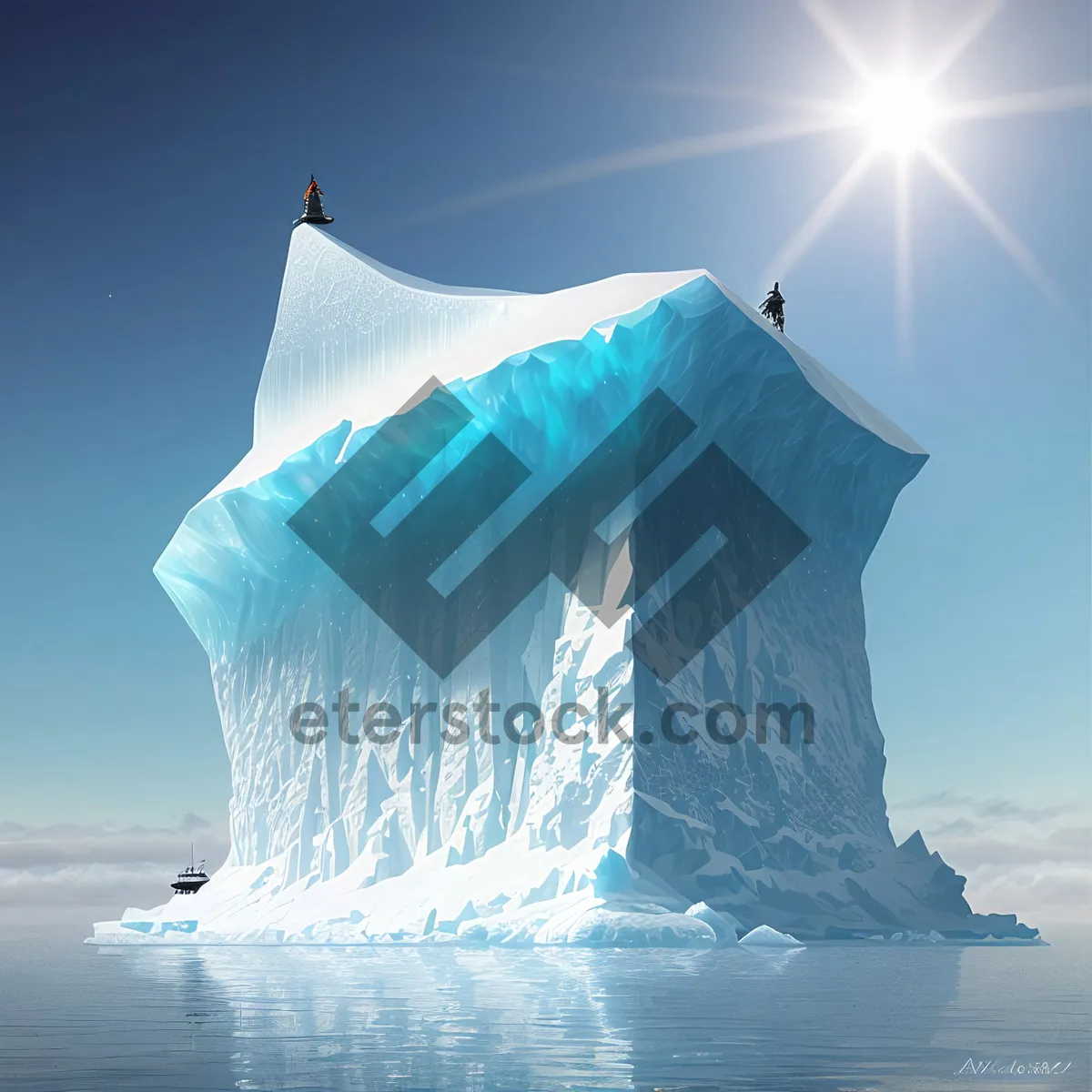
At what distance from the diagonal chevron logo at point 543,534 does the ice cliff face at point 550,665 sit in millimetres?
87

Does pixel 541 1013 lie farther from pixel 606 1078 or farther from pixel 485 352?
pixel 485 352

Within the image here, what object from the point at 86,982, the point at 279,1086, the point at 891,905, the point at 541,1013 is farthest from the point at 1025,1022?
the point at 891,905

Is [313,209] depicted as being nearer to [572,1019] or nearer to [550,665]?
[550,665]

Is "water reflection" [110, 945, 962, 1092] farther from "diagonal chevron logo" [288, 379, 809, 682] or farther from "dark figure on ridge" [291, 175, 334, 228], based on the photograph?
"dark figure on ridge" [291, 175, 334, 228]

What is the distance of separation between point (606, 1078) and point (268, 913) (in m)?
18.5

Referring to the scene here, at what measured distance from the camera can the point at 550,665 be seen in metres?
20.7

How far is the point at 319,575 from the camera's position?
81.4 feet

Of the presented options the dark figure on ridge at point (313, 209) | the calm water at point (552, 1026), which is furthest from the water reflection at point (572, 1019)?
the dark figure on ridge at point (313, 209)

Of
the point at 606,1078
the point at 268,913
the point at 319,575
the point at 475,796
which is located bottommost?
the point at 606,1078

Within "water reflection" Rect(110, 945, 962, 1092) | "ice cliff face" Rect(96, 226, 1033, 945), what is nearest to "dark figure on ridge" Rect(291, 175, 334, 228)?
"ice cliff face" Rect(96, 226, 1033, 945)

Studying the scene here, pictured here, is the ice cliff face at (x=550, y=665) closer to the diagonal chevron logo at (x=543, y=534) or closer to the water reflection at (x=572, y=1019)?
the diagonal chevron logo at (x=543, y=534)

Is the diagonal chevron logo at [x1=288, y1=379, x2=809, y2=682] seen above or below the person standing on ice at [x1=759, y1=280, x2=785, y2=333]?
below

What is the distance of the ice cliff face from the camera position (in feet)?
62.8

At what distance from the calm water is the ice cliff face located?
12.9 ft
